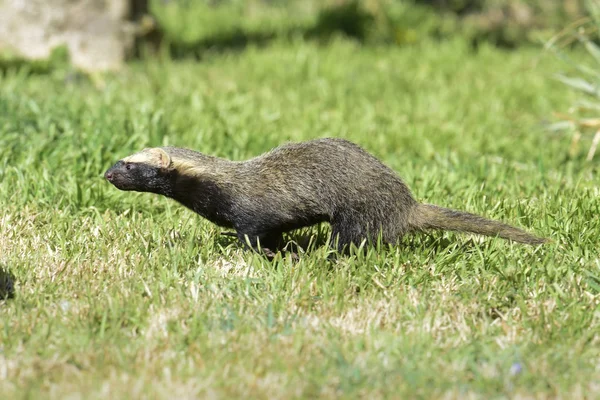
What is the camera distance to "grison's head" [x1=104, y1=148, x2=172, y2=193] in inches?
179

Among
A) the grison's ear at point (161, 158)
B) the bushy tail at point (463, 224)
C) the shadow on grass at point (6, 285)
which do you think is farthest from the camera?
the grison's ear at point (161, 158)

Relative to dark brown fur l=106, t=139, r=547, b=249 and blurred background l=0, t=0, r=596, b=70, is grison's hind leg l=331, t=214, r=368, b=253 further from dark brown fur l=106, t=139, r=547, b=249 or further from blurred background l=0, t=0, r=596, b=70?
blurred background l=0, t=0, r=596, b=70

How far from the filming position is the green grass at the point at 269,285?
10.4 feet

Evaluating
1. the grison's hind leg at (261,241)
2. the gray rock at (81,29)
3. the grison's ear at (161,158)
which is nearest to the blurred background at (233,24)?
the gray rock at (81,29)

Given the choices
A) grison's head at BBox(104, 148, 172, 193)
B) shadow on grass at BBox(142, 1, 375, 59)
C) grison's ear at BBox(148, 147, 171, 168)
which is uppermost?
grison's ear at BBox(148, 147, 171, 168)

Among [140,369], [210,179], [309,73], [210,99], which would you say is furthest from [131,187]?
[309,73]

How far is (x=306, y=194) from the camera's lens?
14.2 feet

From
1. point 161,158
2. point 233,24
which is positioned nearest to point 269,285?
point 161,158

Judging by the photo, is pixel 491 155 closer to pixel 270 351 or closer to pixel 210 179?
pixel 210 179

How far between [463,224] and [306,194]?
82 centimetres

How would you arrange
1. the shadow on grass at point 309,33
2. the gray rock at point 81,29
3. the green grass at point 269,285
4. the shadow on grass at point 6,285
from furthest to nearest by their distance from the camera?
1. the shadow on grass at point 309,33
2. the gray rock at point 81,29
3. the shadow on grass at point 6,285
4. the green grass at point 269,285

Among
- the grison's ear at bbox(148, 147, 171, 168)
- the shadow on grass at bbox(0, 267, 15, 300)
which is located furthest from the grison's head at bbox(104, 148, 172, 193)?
the shadow on grass at bbox(0, 267, 15, 300)

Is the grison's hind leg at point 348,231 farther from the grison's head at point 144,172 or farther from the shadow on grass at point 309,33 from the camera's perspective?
the shadow on grass at point 309,33

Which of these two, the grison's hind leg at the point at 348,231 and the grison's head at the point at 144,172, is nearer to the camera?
the grison's hind leg at the point at 348,231
